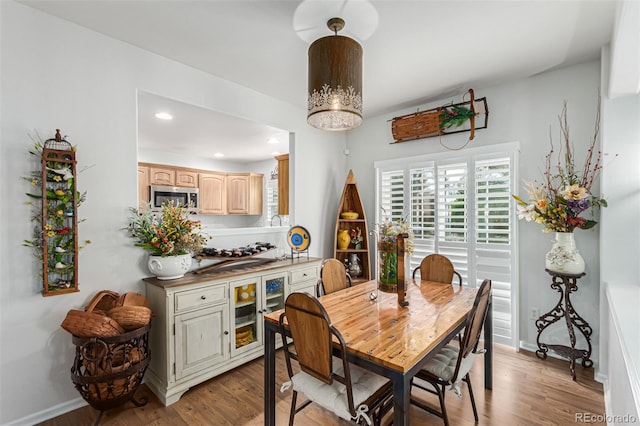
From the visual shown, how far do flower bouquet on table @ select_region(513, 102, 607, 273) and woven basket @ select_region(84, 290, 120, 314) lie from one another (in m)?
3.43

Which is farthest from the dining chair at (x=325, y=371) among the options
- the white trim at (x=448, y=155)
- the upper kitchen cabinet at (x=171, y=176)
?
the upper kitchen cabinet at (x=171, y=176)

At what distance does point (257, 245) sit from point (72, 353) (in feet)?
5.47

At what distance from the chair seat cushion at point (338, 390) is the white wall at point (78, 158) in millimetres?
1641

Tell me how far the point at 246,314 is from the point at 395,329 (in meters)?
1.65

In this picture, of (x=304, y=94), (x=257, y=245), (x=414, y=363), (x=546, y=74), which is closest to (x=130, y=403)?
(x=257, y=245)

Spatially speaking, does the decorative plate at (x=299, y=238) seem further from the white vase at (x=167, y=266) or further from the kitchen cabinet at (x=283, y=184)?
the white vase at (x=167, y=266)

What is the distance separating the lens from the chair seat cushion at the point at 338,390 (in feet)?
4.82

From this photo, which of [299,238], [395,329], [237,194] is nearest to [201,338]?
[299,238]

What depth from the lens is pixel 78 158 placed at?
2135 millimetres

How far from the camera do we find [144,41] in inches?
91.7

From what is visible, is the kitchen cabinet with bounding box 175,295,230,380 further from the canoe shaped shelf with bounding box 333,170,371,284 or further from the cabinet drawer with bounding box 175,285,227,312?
the canoe shaped shelf with bounding box 333,170,371,284

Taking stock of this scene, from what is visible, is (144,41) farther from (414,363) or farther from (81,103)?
(414,363)

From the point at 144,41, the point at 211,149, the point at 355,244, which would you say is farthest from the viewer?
the point at 211,149

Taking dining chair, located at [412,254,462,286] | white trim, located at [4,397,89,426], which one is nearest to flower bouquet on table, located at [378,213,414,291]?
dining chair, located at [412,254,462,286]
